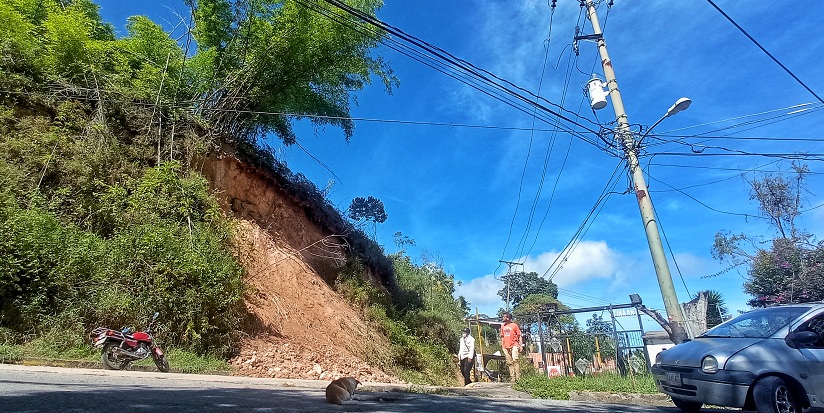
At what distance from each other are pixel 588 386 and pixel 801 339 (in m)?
3.97

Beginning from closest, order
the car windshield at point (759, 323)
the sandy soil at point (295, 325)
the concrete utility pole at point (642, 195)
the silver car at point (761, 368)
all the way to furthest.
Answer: the silver car at point (761, 368), the car windshield at point (759, 323), the concrete utility pole at point (642, 195), the sandy soil at point (295, 325)

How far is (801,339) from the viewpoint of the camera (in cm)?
542

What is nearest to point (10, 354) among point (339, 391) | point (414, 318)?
point (339, 391)

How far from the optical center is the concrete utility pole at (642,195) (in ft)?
26.7

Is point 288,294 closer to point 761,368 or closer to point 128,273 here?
point 128,273

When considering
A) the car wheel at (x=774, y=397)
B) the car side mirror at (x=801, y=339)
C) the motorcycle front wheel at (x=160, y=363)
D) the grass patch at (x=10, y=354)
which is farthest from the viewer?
the motorcycle front wheel at (x=160, y=363)

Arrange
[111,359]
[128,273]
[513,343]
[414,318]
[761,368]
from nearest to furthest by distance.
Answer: [761,368], [111,359], [128,273], [513,343], [414,318]

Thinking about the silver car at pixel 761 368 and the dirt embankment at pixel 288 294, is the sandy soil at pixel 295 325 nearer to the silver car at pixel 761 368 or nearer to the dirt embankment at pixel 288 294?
the dirt embankment at pixel 288 294

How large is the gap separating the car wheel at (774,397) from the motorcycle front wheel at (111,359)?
9.10 m

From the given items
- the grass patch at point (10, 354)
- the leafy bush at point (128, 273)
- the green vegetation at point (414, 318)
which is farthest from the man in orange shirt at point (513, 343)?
the grass patch at point (10, 354)

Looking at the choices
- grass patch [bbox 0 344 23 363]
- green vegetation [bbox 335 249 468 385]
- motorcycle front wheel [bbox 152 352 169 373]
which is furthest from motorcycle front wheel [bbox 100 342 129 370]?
green vegetation [bbox 335 249 468 385]

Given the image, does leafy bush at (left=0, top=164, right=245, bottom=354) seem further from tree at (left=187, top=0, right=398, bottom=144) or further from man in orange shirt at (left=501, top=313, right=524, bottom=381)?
man in orange shirt at (left=501, top=313, right=524, bottom=381)

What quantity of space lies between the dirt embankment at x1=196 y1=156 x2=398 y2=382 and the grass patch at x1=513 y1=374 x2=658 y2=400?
460 cm

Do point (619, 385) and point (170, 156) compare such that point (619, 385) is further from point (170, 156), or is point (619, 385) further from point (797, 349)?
point (170, 156)
